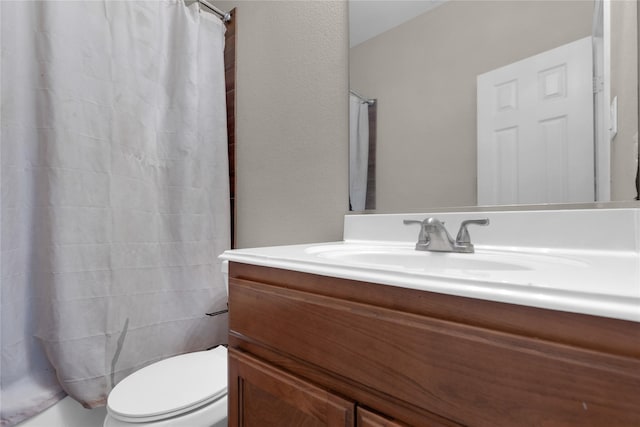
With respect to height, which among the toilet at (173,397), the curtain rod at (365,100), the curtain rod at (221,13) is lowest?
the toilet at (173,397)

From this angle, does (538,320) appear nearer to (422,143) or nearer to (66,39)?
(422,143)

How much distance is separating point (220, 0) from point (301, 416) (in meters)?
1.88

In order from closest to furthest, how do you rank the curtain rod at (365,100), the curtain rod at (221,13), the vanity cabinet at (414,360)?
the vanity cabinet at (414,360), the curtain rod at (365,100), the curtain rod at (221,13)

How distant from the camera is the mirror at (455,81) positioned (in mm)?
765

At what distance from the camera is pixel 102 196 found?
44.3 inches

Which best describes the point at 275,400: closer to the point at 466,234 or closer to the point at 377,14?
the point at 466,234

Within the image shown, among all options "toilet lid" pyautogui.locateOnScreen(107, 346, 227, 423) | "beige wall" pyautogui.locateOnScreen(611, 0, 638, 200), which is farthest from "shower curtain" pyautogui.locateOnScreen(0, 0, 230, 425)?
"beige wall" pyautogui.locateOnScreen(611, 0, 638, 200)

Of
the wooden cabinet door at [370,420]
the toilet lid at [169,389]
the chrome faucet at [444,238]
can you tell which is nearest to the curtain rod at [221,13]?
the chrome faucet at [444,238]

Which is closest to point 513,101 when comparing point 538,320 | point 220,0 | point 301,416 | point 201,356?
point 538,320

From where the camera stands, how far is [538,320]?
37 centimetres

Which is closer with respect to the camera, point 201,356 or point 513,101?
point 513,101

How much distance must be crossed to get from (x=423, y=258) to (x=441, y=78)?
569 mm

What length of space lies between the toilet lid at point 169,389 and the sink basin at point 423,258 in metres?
0.53

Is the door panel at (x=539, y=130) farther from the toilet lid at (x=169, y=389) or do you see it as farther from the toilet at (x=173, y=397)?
the toilet lid at (x=169, y=389)
